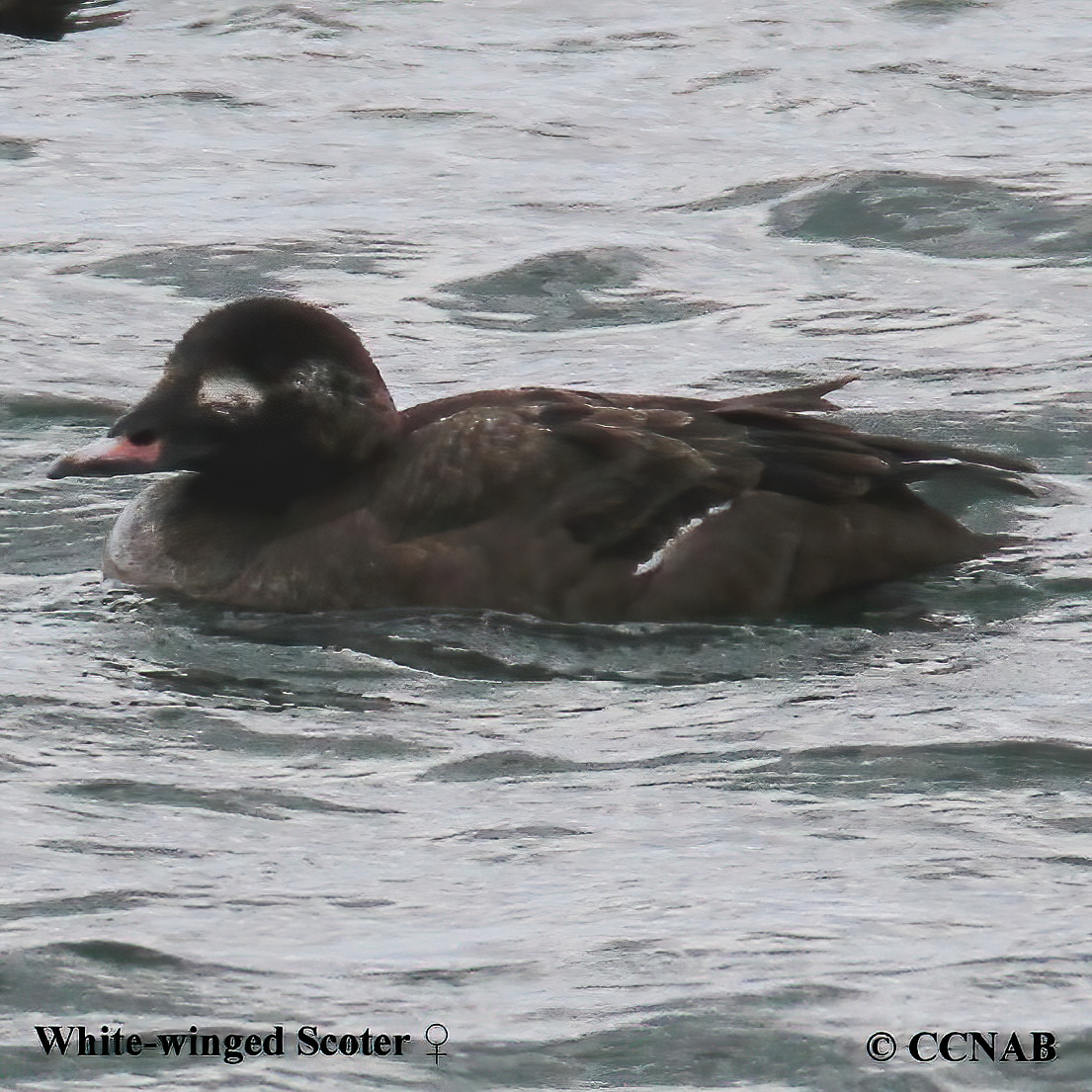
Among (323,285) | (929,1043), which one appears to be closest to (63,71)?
(323,285)

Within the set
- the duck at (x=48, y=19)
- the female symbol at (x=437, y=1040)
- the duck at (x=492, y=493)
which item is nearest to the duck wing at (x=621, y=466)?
the duck at (x=492, y=493)

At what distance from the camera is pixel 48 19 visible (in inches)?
598

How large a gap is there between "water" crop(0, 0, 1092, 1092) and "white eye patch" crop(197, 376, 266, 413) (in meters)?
0.56

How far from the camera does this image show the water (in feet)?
15.6

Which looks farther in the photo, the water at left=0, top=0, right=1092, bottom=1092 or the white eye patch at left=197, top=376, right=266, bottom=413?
the white eye patch at left=197, top=376, right=266, bottom=413

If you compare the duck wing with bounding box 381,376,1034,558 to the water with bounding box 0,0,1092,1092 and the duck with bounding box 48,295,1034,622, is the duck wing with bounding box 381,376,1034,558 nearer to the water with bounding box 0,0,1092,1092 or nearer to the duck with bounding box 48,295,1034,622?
the duck with bounding box 48,295,1034,622

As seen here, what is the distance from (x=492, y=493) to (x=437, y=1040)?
100 inches

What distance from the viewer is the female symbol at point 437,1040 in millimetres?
4547

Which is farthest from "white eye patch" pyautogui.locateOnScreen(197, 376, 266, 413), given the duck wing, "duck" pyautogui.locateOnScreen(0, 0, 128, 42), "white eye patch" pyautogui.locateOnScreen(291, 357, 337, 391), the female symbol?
"duck" pyautogui.locateOnScreen(0, 0, 128, 42)

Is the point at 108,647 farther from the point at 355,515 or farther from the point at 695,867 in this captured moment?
the point at 695,867

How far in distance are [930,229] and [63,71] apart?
5.18 m

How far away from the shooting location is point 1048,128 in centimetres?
1259

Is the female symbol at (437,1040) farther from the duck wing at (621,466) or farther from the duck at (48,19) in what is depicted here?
the duck at (48,19)

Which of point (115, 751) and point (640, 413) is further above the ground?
point (640, 413)
